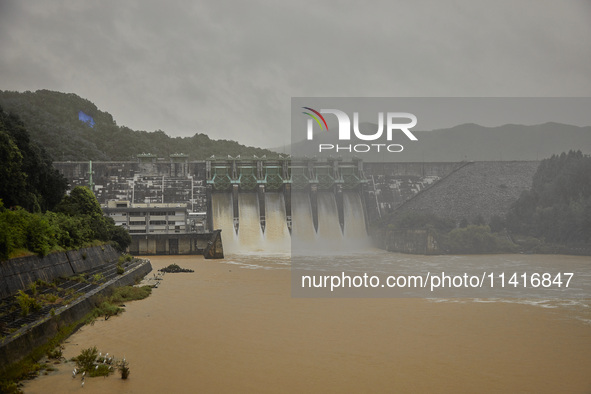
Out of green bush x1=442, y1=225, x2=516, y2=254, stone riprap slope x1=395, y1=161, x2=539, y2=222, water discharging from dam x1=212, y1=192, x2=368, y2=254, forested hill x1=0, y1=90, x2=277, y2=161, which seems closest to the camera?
green bush x1=442, y1=225, x2=516, y2=254

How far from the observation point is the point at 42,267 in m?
20.8

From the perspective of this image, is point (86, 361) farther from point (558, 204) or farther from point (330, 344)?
point (558, 204)

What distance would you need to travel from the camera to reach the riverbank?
12.0m

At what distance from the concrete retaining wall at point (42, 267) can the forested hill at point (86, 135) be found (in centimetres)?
5727

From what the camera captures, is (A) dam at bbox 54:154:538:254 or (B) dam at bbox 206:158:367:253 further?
(B) dam at bbox 206:158:367:253

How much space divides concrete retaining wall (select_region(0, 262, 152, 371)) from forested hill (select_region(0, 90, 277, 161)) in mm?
67564

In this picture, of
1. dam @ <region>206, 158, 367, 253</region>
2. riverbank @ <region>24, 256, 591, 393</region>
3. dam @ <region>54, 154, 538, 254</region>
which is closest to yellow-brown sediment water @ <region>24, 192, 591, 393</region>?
riverbank @ <region>24, 256, 591, 393</region>

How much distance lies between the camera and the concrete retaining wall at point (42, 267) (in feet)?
57.0

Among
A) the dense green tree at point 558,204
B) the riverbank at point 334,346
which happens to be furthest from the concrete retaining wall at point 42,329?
the dense green tree at point 558,204

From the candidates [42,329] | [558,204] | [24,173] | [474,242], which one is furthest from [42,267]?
[558,204]

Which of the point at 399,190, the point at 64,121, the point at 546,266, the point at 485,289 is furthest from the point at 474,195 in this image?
the point at 64,121

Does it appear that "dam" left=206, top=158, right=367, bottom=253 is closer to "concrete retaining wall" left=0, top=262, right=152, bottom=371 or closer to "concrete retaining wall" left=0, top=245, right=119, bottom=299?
"concrete retaining wall" left=0, top=245, right=119, bottom=299

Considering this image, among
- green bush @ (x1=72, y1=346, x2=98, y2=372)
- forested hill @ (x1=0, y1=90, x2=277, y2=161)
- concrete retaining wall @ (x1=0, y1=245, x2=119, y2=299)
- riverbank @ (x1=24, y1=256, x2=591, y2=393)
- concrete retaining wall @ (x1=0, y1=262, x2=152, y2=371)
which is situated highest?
forested hill @ (x1=0, y1=90, x2=277, y2=161)

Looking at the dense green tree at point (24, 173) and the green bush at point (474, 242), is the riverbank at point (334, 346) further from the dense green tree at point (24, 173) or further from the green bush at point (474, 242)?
the green bush at point (474, 242)
